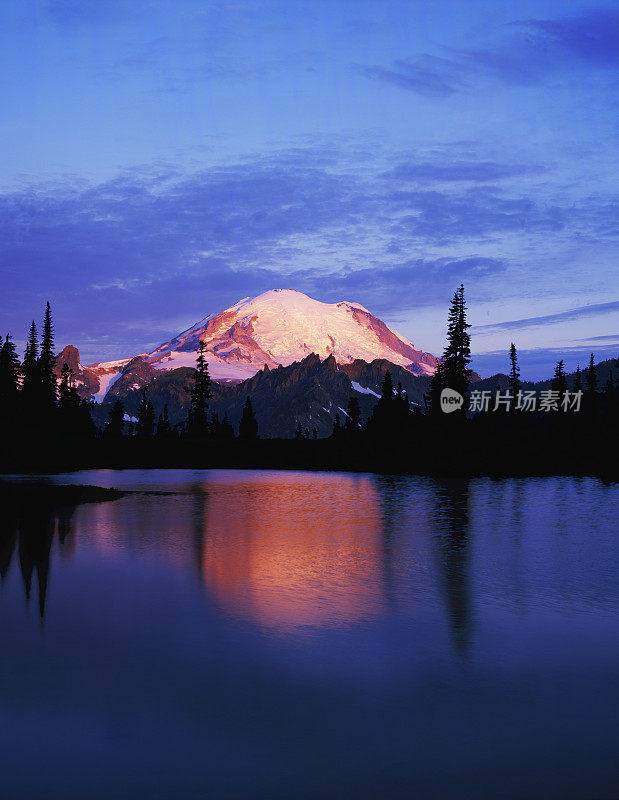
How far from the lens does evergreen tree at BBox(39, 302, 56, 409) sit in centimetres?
12006

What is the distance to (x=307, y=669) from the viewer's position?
1430cm

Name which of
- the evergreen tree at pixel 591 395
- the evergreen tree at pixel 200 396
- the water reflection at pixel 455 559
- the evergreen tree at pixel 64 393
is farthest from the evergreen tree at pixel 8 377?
the evergreen tree at pixel 591 395

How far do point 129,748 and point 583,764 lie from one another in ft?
21.3

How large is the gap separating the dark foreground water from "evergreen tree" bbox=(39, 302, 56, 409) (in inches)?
3657

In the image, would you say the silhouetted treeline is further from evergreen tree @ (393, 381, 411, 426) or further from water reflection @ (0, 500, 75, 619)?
water reflection @ (0, 500, 75, 619)

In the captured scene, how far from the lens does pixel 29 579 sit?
23.2 m

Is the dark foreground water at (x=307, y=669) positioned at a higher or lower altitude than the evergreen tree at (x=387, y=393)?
lower

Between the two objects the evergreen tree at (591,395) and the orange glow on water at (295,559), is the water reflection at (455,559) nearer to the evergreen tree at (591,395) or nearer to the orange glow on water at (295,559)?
the orange glow on water at (295,559)

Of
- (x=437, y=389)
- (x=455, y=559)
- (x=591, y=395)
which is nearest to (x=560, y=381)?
(x=591, y=395)

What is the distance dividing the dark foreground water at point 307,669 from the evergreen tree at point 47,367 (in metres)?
92.9

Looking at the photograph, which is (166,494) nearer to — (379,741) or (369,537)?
(369,537)

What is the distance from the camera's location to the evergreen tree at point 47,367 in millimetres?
120062

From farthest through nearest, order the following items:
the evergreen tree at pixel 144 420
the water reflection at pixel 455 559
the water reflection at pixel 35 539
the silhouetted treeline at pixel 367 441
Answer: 1. the evergreen tree at pixel 144 420
2. the silhouetted treeline at pixel 367 441
3. the water reflection at pixel 35 539
4. the water reflection at pixel 455 559

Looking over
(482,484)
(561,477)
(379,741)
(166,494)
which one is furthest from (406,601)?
(561,477)
